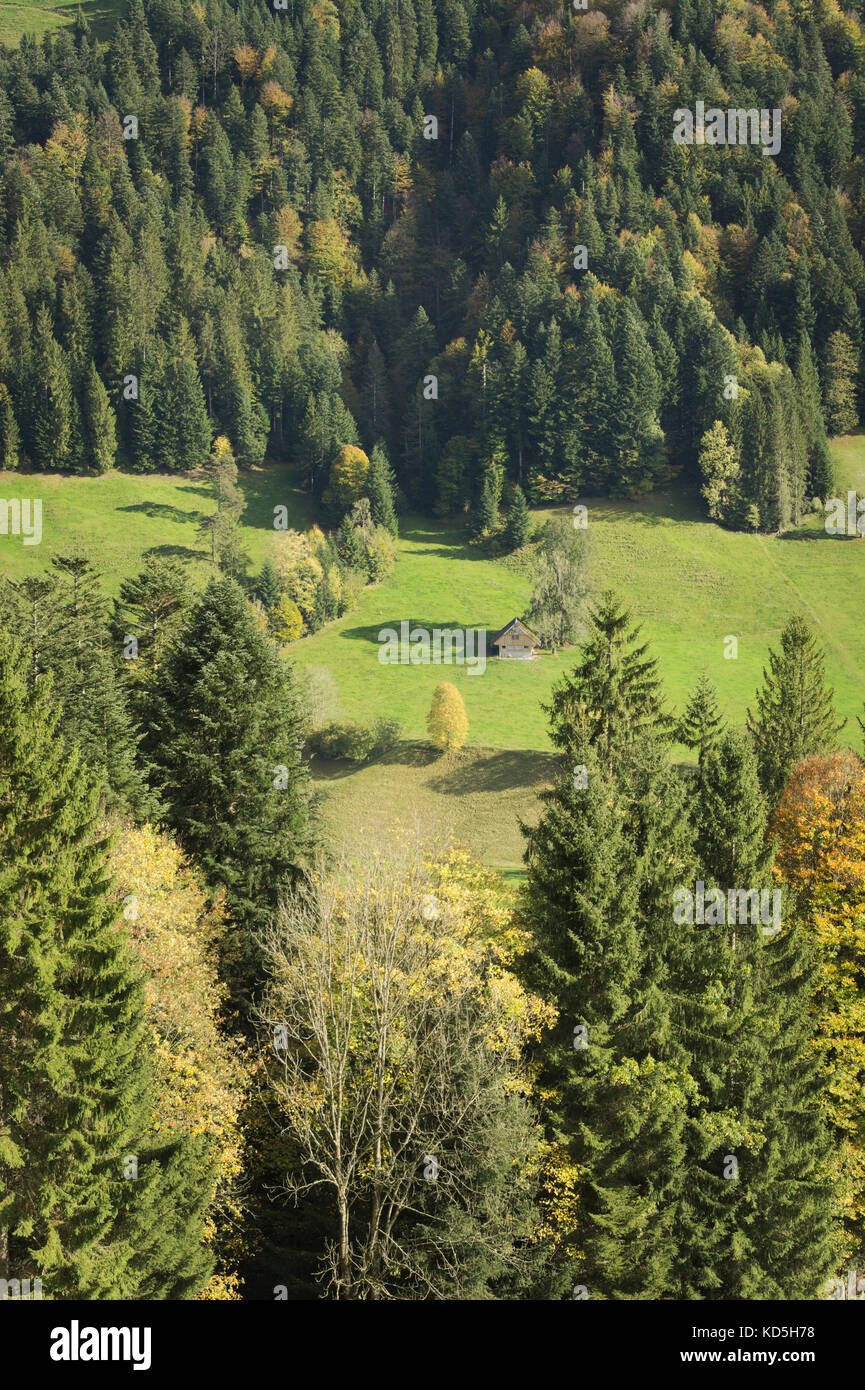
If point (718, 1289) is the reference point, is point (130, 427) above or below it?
above

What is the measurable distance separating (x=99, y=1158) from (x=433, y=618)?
92865 mm

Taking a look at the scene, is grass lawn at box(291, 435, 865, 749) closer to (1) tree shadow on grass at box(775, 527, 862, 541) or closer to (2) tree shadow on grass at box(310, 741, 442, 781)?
(1) tree shadow on grass at box(775, 527, 862, 541)

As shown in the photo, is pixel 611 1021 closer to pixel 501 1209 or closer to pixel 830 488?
pixel 501 1209

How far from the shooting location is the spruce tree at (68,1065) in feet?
97.1

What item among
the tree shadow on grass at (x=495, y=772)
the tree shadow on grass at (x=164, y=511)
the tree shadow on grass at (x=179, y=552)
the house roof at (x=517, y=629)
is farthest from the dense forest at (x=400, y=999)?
the tree shadow on grass at (x=164, y=511)

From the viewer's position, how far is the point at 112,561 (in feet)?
411

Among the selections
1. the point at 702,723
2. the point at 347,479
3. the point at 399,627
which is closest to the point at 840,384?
the point at 347,479

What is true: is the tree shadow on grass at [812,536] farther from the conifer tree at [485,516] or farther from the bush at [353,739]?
the bush at [353,739]

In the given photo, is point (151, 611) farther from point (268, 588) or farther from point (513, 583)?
point (513, 583)

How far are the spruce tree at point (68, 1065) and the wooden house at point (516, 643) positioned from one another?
81059 millimetres

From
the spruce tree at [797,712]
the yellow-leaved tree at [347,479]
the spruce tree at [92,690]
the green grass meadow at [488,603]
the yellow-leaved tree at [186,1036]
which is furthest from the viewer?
the yellow-leaved tree at [347,479]

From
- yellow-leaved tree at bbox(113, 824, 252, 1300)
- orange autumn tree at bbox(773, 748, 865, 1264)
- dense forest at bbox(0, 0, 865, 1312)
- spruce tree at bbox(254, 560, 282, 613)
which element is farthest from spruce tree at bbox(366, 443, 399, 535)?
yellow-leaved tree at bbox(113, 824, 252, 1300)

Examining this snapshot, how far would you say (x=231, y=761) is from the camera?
47406 mm

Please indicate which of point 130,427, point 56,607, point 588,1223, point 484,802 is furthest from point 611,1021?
point 130,427
